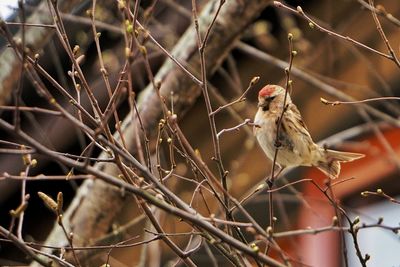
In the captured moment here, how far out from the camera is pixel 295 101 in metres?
6.02

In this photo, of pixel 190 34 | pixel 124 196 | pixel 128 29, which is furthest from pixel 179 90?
pixel 128 29

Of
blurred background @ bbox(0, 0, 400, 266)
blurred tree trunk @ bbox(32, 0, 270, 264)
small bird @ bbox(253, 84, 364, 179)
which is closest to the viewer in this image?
small bird @ bbox(253, 84, 364, 179)

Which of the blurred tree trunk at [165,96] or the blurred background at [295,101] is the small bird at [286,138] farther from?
the blurred background at [295,101]

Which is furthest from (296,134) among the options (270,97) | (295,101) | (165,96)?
(295,101)

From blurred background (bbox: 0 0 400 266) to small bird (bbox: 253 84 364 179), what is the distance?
87 cm

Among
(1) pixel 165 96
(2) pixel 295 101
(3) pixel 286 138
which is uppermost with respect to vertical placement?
(1) pixel 165 96

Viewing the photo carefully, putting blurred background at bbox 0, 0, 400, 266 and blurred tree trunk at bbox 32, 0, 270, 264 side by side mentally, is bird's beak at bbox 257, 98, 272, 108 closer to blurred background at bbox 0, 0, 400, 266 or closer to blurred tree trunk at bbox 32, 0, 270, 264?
blurred tree trunk at bbox 32, 0, 270, 264

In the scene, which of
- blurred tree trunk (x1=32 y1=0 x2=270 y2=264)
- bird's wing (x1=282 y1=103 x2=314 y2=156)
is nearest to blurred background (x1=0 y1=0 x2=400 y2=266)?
blurred tree trunk (x1=32 y1=0 x2=270 y2=264)

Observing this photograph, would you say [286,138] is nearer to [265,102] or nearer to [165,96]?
[265,102]

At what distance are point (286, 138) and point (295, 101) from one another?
262cm

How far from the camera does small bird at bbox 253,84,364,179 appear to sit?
3.32 meters

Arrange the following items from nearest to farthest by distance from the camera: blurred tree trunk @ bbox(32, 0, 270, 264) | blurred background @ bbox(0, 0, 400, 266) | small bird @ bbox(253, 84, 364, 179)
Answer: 1. small bird @ bbox(253, 84, 364, 179)
2. blurred tree trunk @ bbox(32, 0, 270, 264)
3. blurred background @ bbox(0, 0, 400, 266)

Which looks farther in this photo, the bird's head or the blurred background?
the blurred background

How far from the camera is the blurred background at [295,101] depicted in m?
4.62
